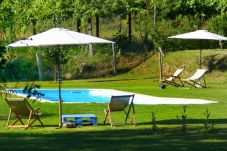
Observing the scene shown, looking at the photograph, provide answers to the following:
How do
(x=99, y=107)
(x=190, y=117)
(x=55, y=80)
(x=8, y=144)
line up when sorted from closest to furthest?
(x=8, y=144) → (x=190, y=117) → (x=99, y=107) → (x=55, y=80)

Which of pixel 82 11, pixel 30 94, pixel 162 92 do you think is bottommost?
pixel 162 92

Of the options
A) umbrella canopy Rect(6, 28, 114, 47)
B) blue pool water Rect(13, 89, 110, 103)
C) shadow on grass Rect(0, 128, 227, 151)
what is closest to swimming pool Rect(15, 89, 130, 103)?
blue pool water Rect(13, 89, 110, 103)

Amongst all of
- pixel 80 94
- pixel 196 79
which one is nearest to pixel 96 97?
pixel 80 94

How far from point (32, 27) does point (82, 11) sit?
2.99 m

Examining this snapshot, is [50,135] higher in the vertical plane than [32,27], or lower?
lower

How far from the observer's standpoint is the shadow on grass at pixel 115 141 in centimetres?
830

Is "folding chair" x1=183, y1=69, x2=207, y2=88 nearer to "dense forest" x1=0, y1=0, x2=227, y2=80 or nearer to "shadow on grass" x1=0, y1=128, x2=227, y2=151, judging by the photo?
"dense forest" x1=0, y1=0, x2=227, y2=80

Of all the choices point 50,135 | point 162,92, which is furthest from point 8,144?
point 162,92

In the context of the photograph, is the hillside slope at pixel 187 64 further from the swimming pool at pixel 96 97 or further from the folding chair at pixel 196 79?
the swimming pool at pixel 96 97

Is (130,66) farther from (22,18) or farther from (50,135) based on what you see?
(50,135)

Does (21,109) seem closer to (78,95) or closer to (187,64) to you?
(78,95)

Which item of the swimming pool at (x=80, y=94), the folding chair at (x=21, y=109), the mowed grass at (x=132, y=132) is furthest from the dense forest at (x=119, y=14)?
the folding chair at (x=21, y=109)

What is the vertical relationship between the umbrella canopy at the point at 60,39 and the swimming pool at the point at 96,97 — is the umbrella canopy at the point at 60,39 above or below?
above

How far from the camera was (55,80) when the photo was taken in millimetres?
28406
